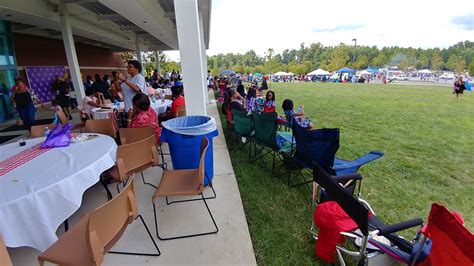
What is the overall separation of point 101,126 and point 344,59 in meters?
57.6

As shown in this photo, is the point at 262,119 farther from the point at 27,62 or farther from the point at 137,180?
the point at 27,62

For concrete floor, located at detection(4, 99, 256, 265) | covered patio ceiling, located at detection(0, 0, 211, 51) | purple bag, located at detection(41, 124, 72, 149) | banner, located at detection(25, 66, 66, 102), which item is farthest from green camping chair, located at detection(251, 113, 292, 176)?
banner, located at detection(25, 66, 66, 102)

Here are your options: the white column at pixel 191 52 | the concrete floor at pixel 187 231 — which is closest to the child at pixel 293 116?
the white column at pixel 191 52

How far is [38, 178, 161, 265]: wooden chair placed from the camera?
1.34 m

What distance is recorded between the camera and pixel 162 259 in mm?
2014

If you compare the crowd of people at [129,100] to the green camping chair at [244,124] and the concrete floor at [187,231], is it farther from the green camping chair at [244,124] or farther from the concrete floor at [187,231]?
the green camping chair at [244,124]

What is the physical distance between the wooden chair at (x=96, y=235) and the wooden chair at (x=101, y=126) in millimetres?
2059

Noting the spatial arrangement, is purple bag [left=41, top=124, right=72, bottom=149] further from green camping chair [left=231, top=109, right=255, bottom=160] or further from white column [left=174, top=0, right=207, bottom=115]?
green camping chair [left=231, top=109, right=255, bottom=160]

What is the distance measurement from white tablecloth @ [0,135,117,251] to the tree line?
51050 mm

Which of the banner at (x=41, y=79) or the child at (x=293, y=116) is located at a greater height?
the banner at (x=41, y=79)

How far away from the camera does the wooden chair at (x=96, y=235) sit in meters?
1.34

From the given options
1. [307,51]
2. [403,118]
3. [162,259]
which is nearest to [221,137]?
[162,259]

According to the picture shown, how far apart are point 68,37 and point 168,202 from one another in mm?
7563

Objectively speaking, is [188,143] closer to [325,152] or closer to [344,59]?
[325,152]
